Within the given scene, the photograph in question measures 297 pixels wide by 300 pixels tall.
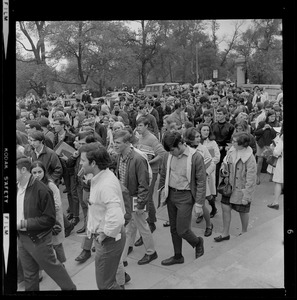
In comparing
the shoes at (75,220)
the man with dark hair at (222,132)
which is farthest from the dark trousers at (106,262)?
the man with dark hair at (222,132)

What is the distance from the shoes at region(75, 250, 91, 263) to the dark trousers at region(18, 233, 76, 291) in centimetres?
89

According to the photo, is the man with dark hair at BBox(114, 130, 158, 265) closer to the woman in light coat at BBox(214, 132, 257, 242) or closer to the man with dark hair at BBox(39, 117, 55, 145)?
the woman in light coat at BBox(214, 132, 257, 242)

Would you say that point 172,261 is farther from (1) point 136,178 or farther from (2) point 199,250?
(1) point 136,178

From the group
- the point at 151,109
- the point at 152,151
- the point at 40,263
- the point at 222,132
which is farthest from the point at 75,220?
the point at 151,109

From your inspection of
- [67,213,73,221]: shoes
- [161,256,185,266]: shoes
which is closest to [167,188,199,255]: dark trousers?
[161,256,185,266]: shoes

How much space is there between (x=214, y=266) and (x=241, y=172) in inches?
55.5

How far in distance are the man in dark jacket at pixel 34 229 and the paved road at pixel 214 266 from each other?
0.20 metres

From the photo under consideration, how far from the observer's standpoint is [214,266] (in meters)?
4.06

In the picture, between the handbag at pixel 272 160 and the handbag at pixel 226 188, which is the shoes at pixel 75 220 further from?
the handbag at pixel 272 160

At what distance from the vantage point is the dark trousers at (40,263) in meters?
3.92

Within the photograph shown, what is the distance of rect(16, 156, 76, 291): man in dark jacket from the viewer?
12.3 feet
